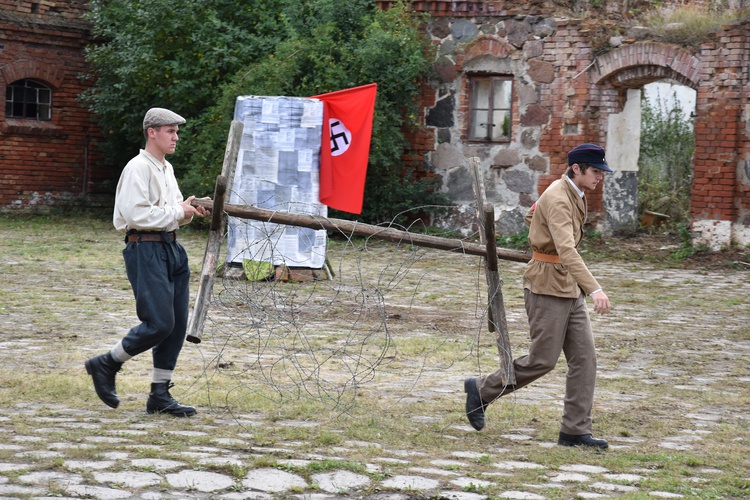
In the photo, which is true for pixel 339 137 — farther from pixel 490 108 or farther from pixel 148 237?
pixel 148 237

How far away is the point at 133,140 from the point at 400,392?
552 inches

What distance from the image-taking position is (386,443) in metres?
5.23

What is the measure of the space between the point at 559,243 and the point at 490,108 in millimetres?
12180

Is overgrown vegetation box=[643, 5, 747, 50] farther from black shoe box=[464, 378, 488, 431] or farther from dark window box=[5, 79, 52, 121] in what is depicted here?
dark window box=[5, 79, 52, 121]

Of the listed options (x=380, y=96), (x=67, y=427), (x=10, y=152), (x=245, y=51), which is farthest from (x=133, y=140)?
(x=67, y=427)

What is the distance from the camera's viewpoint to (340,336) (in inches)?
337

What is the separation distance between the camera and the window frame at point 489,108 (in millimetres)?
16969

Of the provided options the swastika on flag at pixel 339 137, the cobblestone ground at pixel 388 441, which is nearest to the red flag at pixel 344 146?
the swastika on flag at pixel 339 137

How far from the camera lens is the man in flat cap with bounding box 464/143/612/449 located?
530 centimetres

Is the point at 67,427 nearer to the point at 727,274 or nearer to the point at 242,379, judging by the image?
the point at 242,379

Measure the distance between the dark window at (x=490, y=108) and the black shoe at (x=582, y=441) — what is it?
11958 millimetres

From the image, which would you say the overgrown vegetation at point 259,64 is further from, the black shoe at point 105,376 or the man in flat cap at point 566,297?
the man in flat cap at point 566,297

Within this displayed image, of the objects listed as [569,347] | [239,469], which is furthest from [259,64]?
[239,469]

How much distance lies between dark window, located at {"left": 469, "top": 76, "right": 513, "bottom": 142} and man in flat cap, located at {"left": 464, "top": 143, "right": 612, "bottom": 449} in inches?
458
